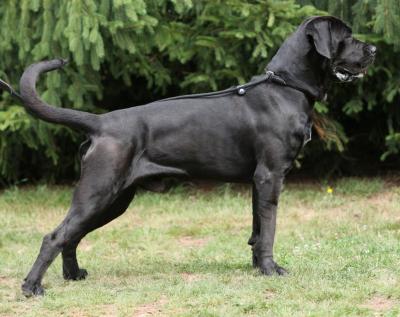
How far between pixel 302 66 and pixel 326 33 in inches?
12.3

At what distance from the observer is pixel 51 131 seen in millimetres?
10578

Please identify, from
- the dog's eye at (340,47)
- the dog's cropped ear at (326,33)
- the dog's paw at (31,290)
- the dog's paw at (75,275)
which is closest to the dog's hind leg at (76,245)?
the dog's paw at (75,275)

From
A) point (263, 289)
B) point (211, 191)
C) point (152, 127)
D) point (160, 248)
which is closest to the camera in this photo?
point (263, 289)

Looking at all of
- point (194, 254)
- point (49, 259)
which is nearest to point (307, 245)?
point (194, 254)

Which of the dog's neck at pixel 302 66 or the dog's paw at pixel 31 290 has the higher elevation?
the dog's neck at pixel 302 66

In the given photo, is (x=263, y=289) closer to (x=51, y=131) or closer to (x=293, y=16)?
(x=293, y=16)

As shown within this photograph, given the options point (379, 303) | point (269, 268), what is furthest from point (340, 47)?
point (379, 303)

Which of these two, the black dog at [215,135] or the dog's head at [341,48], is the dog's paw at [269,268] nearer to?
the black dog at [215,135]

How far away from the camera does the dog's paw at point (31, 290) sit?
5.96 meters

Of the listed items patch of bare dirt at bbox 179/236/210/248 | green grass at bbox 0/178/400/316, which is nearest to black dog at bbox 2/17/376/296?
green grass at bbox 0/178/400/316

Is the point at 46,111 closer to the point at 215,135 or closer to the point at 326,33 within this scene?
the point at 215,135

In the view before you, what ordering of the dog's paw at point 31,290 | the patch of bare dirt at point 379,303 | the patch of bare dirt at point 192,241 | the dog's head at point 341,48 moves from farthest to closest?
the patch of bare dirt at point 192,241 → the dog's head at point 341,48 → the dog's paw at point 31,290 → the patch of bare dirt at point 379,303

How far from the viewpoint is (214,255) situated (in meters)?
7.71

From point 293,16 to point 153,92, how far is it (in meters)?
3.16
